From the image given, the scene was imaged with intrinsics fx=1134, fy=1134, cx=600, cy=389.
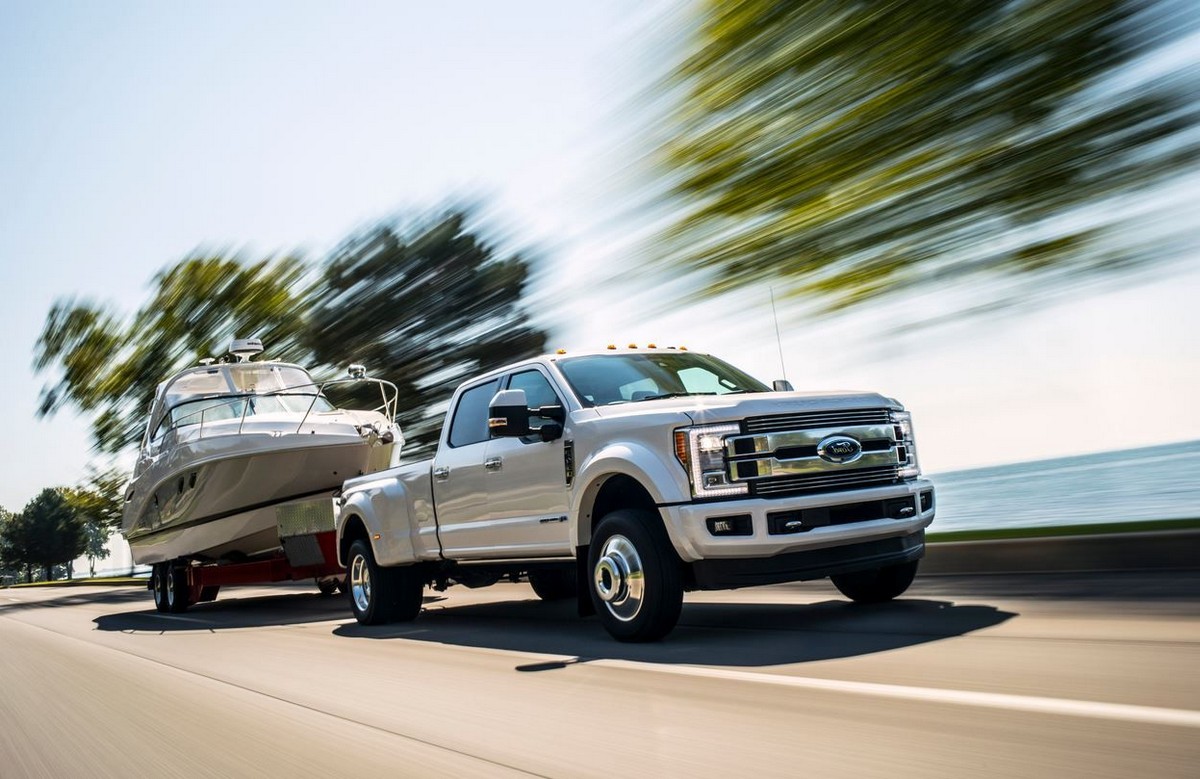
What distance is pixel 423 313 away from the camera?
85.8ft

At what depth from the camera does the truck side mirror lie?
7.65m

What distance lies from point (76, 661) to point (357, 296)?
1846cm

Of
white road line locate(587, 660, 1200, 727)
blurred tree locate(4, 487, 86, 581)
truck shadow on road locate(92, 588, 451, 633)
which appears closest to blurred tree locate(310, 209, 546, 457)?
truck shadow on road locate(92, 588, 451, 633)

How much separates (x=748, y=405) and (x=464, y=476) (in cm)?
297

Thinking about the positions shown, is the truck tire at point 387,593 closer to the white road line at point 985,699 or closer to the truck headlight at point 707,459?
the truck headlight at point 707,459

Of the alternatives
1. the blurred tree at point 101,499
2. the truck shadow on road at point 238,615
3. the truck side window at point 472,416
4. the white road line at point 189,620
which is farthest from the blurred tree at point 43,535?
the truck side window at point 472,416

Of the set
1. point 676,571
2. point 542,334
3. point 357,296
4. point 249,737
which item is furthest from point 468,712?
point 357,296

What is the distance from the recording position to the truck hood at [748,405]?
6727 millimetres

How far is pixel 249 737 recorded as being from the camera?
17.2 feet

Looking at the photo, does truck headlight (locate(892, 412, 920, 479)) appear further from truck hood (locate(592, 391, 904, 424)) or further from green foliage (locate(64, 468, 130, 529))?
green foliage (locate(64, 468, 130, 529))

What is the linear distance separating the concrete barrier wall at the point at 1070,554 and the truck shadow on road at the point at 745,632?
1.15 m

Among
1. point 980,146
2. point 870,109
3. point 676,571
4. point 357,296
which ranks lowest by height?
point 676,571

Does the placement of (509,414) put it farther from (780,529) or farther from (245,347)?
(245,347)

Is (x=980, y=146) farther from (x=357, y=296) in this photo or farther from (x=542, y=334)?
(x=357, y=296)
